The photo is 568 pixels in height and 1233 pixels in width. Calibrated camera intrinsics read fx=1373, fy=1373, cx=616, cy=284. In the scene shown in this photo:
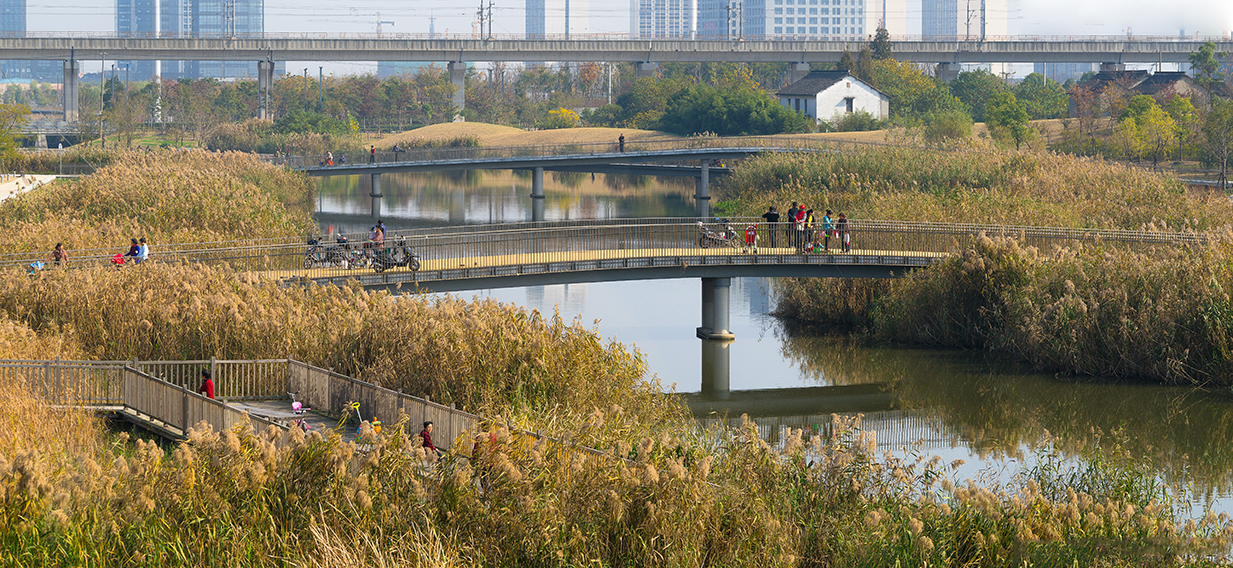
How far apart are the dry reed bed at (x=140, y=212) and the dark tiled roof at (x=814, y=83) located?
2552 inches

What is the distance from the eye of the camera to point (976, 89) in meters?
114

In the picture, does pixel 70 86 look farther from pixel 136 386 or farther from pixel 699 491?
pixel 699 491

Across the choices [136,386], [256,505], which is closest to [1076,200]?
[136,386]

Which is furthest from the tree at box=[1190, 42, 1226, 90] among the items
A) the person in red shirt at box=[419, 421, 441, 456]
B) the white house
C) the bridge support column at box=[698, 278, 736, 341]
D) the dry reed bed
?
the person in red shirt at box=[419, 421, 441, 456]

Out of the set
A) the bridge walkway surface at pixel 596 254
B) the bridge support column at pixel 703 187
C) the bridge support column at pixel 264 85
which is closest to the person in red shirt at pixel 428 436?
the bridge walkway surface at pixel 596 254

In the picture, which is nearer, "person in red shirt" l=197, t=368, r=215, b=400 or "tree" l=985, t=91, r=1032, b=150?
"person in red shirt" l=197, t=368, r=215, b=400

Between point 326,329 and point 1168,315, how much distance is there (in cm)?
1733

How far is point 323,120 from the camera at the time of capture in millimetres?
108312

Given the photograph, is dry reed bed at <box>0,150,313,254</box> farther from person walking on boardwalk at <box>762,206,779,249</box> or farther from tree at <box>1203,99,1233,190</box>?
tree at <box>1203,99,1233,190</box>

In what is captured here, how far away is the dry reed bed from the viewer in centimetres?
3481

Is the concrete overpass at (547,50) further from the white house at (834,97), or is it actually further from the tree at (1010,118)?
the tree at (1010,118)

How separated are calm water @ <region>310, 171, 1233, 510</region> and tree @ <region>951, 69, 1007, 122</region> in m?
71.5

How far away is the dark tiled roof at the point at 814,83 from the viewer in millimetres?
106250

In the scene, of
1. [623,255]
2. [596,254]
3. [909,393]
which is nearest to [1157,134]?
[623,255]
